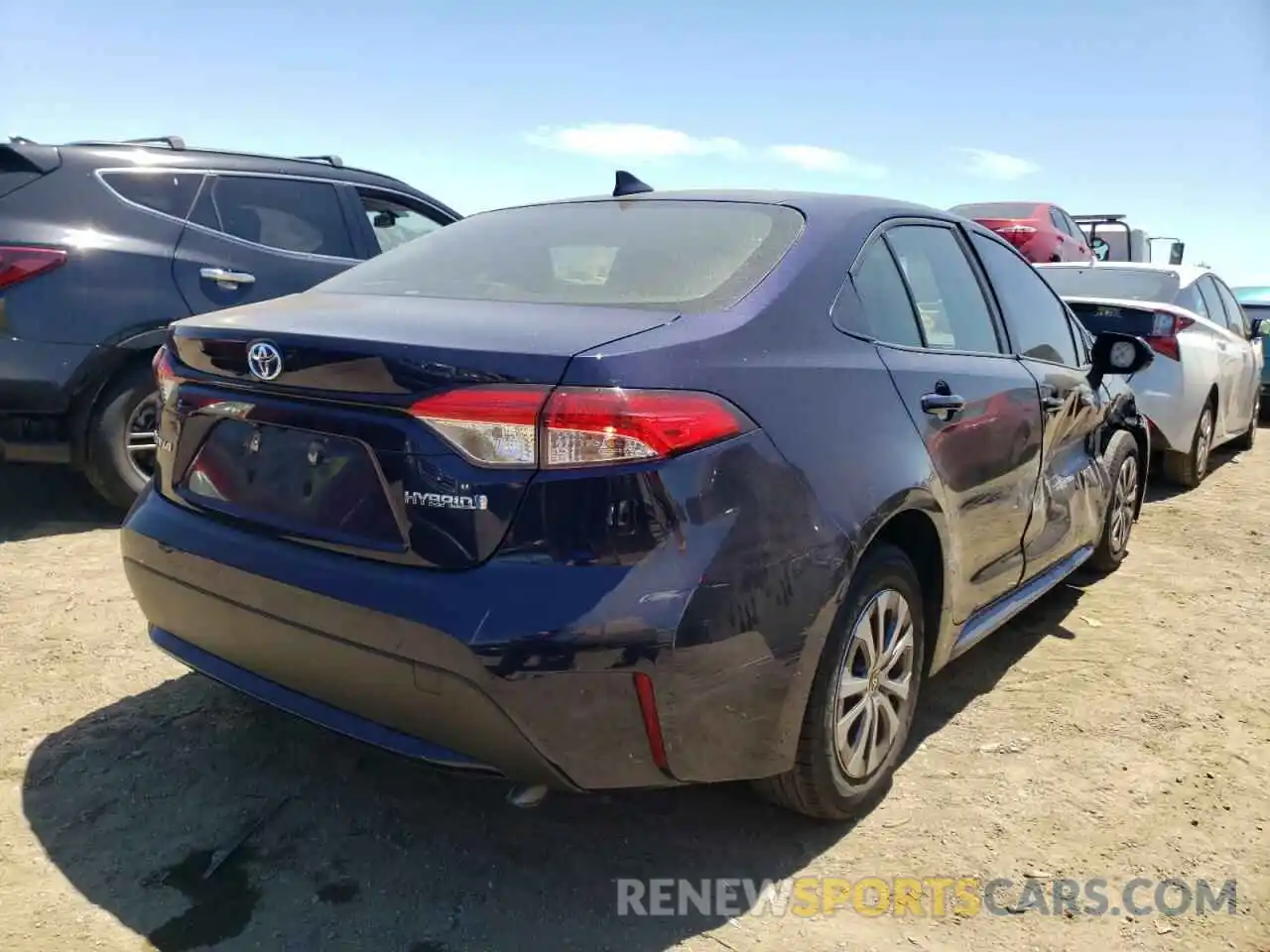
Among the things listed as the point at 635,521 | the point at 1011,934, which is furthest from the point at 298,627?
the point at 1011,934

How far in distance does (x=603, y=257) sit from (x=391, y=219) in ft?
12.7

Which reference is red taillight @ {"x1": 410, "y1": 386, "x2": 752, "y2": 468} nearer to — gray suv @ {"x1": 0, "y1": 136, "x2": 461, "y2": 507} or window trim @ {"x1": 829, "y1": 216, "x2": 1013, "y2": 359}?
window trim @ {"x1": 829, "y1": 216, "x2": 1013, "y2": 359}

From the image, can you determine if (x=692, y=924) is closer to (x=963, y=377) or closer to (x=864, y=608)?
(x=864, y=608)

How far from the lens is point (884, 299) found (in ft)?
9.37

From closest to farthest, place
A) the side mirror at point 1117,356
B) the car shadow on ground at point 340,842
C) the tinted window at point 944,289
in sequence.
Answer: the car shadow on ground at point 340,842 → the tinted window at point 944,289 → the side mirror at point 1117,356

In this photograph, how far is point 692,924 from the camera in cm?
230

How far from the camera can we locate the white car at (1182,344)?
656 centimetres

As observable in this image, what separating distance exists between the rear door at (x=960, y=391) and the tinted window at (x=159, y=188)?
12.2ft

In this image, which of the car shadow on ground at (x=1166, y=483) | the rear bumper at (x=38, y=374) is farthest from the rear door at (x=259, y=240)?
the car shadow on ground at (x=1166, y=483)

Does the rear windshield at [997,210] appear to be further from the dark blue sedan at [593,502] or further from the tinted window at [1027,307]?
the dark blue sedan at [593,502]

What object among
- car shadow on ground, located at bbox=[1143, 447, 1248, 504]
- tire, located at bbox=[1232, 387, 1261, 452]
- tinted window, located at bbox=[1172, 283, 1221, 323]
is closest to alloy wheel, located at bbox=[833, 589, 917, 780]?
car shadow on ground, located at bbox=[1143, 447, 1248, 504]

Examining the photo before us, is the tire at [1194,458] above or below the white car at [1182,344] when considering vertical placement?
below

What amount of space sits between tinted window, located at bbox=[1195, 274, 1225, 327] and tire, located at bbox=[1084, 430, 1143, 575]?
320cm

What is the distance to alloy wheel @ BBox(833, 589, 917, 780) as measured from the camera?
2.56 metres
